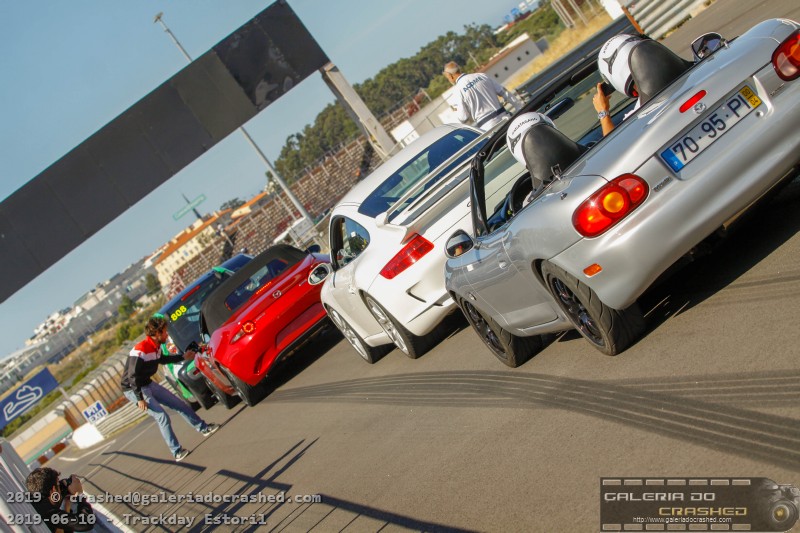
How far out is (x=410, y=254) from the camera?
8.56 metres

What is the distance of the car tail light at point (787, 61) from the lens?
5.30 m

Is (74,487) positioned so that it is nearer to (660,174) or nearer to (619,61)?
(660,174)

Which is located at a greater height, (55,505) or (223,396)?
(55,505)

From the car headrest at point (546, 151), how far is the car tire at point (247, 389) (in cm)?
813

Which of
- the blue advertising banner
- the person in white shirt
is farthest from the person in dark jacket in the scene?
the blue advertising banner

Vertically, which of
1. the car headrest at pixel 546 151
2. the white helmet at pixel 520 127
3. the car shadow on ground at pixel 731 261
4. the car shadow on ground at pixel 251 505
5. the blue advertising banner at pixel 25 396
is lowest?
the car shadow on ground at pixel 731 261

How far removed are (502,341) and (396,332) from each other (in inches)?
95.1

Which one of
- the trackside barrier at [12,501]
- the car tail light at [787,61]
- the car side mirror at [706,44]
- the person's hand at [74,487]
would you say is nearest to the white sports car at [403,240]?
the car side mirror at [706,44]

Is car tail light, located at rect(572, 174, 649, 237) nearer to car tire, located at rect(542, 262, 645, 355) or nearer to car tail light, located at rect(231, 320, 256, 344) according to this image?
car tire, located at rect(542, 262, 645, 355)

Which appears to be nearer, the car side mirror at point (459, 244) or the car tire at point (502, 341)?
the car side mirror at point (459, 244)

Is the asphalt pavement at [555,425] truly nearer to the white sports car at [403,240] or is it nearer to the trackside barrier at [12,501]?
the white sports car at [403,240]

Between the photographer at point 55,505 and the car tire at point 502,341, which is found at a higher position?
the photographer at point 55,505

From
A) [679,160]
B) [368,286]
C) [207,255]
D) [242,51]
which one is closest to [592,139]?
[679,160]

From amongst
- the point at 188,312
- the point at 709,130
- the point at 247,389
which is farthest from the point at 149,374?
the point at 709,130
